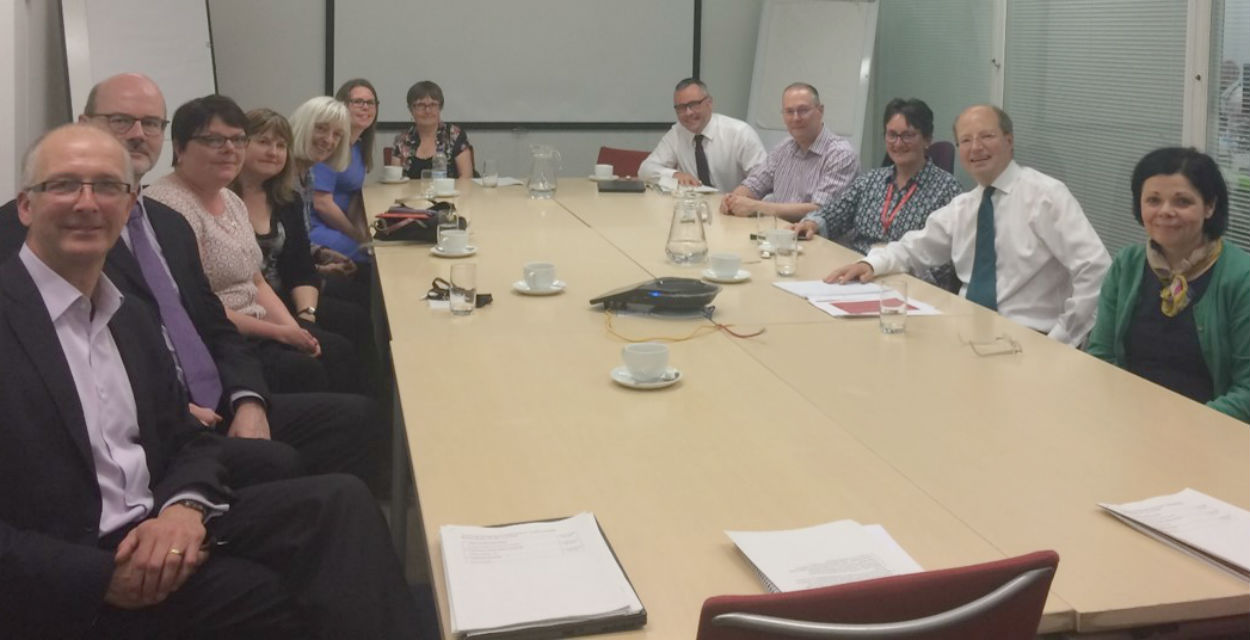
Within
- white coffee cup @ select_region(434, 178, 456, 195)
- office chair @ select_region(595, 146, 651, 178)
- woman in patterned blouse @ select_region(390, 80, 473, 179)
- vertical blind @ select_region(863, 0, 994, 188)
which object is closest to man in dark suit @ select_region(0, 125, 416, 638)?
white coffee cup @ select_region(434, 178, 456, 195)

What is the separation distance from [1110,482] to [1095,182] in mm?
3349

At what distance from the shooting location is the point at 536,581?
132 centimetres

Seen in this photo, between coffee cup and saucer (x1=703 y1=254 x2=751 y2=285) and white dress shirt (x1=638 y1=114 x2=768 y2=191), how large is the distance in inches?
96.0

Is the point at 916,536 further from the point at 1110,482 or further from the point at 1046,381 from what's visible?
the point at 1046,381

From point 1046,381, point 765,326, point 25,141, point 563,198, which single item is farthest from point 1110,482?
point 25,141

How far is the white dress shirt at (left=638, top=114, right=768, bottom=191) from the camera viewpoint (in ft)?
18.5

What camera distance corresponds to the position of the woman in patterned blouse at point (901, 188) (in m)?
3.91

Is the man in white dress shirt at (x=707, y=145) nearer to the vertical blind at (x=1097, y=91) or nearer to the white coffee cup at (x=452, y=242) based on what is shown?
the vertical blind at (x=1097, y=91)

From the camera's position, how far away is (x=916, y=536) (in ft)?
4.81

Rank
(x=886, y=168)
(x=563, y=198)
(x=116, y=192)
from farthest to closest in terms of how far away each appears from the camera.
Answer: (x=563, y=198)
(x=886, y=168)
(x=116, y=192)

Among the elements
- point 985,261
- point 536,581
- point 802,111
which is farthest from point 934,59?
point 536,581

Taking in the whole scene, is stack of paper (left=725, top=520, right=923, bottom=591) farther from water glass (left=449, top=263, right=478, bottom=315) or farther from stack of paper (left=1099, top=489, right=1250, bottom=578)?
water glass (left=449, top=263, right=478, bottom=315)

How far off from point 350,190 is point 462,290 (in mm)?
2573

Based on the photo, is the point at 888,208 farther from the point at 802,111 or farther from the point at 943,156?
the point at 802,111
